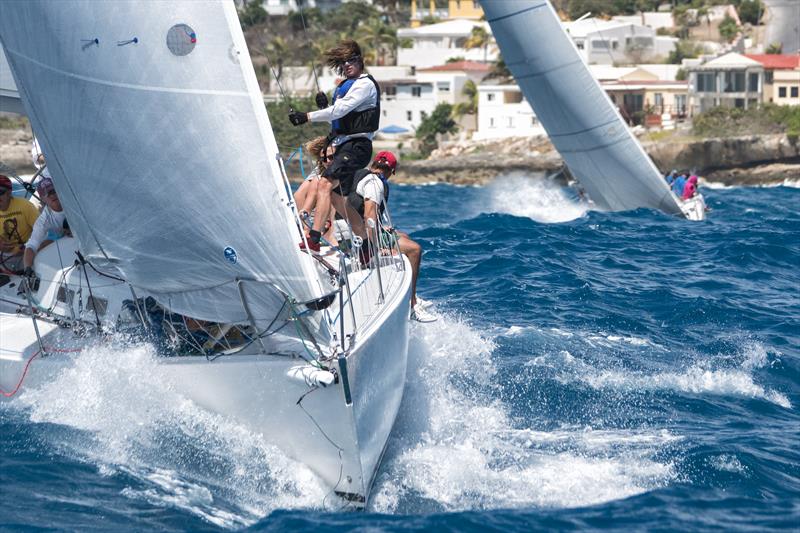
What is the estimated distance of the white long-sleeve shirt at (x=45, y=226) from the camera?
8039mm

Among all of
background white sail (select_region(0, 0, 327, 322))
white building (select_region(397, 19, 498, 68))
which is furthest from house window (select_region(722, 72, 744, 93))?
background white sail (select_region(0, 0, 327, 322))

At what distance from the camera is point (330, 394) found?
5906mm

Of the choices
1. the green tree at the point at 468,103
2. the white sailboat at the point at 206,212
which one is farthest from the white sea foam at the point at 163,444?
the green tree at the point at 468,103

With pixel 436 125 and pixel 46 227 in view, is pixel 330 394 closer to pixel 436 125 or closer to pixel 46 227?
pixel 46 227

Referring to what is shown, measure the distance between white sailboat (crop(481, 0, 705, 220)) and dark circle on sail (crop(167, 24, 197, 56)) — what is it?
1224cm

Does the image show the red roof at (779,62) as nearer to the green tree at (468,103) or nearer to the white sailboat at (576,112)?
the green tree at (468,103)

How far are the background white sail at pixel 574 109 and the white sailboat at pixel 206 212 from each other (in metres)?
11.8

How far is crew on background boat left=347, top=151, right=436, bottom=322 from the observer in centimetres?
789

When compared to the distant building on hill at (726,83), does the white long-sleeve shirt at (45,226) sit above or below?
above

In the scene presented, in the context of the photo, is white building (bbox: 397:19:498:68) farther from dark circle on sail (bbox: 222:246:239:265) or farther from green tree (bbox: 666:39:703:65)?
dark circle on sail (bbox: 222:246:239:265)

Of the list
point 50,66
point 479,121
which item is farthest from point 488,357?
point 479,121

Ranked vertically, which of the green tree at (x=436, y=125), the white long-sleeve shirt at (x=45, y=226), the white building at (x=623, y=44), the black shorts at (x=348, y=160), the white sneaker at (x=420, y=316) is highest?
the black shorts at (x=348, y=160)

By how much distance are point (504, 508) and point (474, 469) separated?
0.50 m

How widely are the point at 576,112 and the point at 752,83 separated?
31413mm
